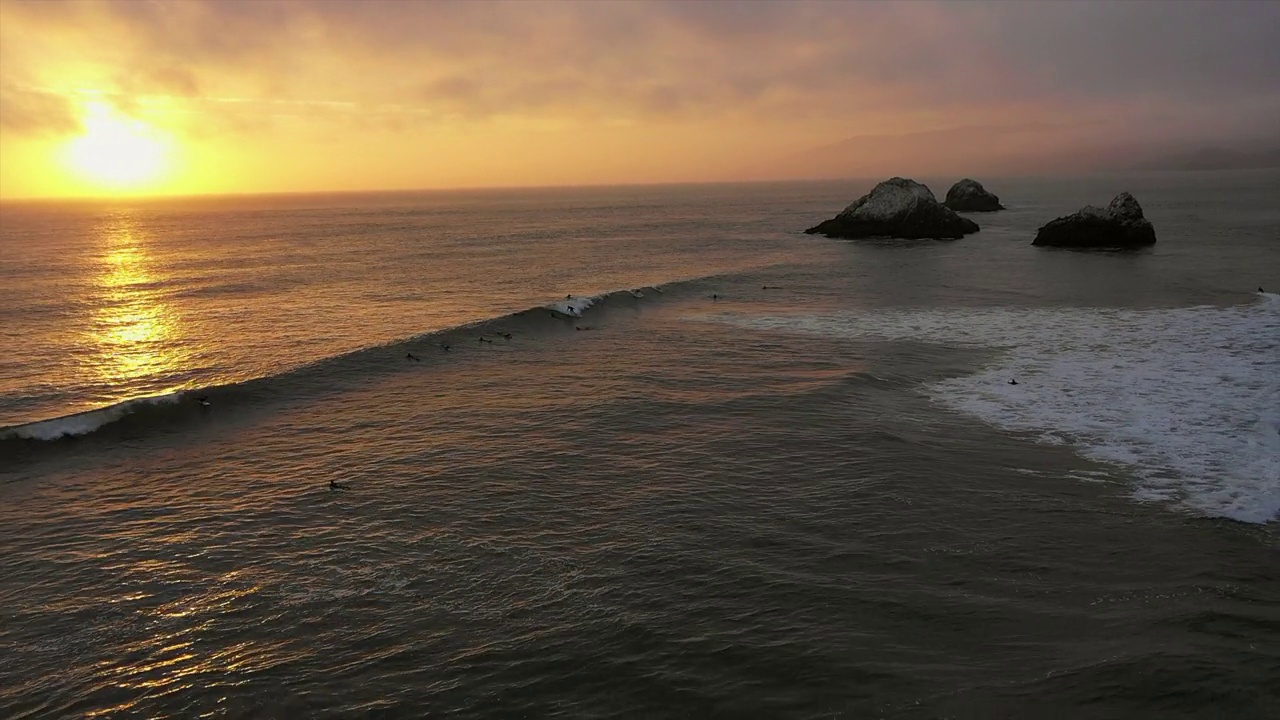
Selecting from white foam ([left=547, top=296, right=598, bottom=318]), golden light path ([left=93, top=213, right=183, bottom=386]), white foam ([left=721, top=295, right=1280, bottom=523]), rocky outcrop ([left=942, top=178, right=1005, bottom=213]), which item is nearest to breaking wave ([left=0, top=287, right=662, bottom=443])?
white foam ([left=547, top=296, right=598, bottom=318])

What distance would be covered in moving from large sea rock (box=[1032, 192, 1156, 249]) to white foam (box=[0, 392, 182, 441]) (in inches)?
2782

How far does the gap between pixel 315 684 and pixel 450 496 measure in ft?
22.4

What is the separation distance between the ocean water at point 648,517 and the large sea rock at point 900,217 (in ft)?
150

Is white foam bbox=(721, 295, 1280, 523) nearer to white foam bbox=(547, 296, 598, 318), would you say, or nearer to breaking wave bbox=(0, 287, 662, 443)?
white foam bbox=(547, 296, 598, 318)

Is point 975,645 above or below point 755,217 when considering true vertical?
below

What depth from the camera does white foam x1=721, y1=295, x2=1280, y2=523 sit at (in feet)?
57.8

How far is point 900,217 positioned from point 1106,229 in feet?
64.9

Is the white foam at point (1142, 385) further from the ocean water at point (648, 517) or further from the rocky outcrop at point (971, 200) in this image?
the rocky outcrop at point (971, 200)

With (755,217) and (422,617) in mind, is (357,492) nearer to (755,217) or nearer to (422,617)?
(422,617)

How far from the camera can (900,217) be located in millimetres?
84375

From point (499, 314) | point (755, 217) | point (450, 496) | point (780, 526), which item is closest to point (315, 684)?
point (450, 496)

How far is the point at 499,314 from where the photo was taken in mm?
42469

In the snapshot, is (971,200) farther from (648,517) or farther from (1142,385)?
(648,517)

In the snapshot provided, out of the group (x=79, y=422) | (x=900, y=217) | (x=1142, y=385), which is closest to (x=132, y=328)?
(x=79, y=422)
